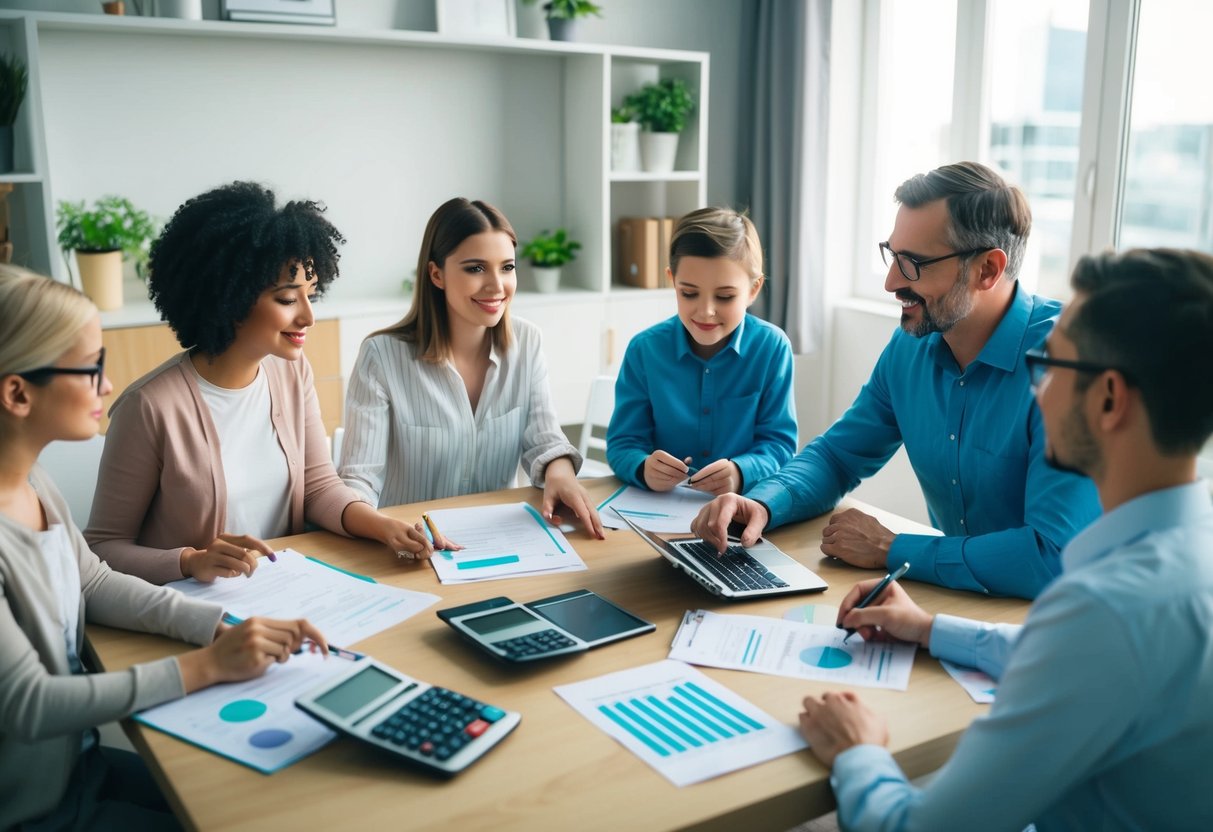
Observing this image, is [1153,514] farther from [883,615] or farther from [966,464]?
[966,464]

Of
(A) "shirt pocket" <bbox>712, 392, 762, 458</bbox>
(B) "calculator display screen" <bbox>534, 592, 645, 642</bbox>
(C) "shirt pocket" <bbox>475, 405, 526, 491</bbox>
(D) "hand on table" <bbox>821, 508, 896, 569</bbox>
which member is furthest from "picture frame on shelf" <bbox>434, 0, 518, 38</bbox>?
(B) "calculator display screen" <bbox>534, 592, 645, 642</bbox>

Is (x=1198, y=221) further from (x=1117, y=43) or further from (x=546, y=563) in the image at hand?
(x=546, y=563)

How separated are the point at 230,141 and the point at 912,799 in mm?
3255

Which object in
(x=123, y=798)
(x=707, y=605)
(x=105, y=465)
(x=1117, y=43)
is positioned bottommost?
(x=123, y=798)

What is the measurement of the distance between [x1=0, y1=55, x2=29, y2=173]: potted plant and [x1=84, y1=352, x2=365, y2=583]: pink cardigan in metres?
1.69

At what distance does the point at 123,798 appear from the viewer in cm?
140

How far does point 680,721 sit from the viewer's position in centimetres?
116

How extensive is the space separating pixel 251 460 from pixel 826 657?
1.07m

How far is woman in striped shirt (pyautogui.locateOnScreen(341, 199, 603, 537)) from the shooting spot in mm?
2178

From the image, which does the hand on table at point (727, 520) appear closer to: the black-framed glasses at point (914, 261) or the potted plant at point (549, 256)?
the black-framed glasses at point (914, 261)

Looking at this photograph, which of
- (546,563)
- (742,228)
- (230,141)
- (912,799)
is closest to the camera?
(912,799)

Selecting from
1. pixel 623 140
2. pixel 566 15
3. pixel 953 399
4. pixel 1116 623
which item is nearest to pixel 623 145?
pixel 623 140

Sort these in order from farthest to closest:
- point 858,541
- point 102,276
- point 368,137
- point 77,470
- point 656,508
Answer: point 368,137
point 102,276
point 77,470
point 656,508
point 858,541

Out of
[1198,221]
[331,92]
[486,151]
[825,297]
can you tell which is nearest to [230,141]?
[331,92]
